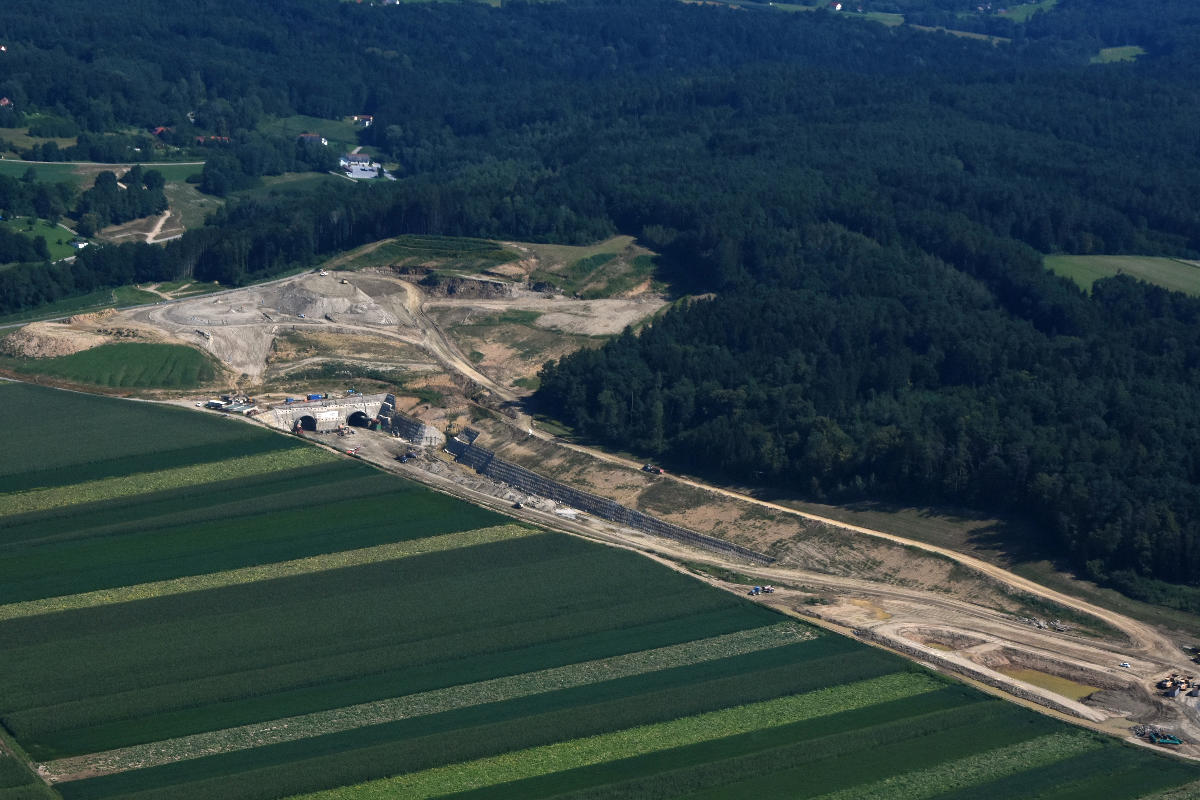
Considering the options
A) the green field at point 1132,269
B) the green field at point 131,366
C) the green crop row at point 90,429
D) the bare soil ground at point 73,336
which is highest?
the green field at point 1132,269

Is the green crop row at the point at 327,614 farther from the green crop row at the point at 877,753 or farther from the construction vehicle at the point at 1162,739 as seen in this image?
the construction vehicle at the point at 1162,739

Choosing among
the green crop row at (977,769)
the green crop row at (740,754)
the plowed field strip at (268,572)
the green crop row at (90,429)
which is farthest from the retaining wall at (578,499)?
the green crop row at (977,769)

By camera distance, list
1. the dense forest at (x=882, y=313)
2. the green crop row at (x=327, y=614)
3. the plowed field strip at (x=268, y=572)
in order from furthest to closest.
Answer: the dense forest at (x=882, y=313) → the plowed field strip at (x=268, y=572) → the green crop row at (x=327, y=614)

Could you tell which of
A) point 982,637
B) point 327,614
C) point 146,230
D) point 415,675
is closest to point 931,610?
point 982,637

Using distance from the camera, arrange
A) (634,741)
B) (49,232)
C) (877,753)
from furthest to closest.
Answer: (49,232), (634,741), (877,753)

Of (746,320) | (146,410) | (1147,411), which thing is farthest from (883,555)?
(146,410)

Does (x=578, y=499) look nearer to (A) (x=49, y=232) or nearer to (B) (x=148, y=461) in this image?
(B) (x=148, y=461)
